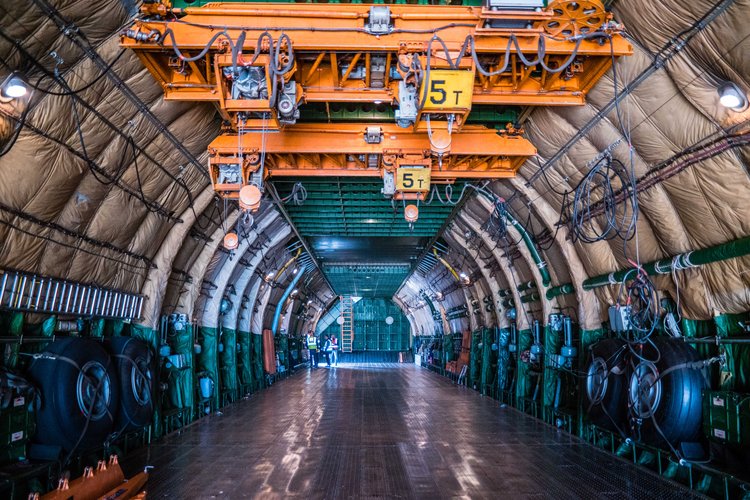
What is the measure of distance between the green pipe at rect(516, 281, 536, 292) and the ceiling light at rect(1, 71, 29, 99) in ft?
37.7

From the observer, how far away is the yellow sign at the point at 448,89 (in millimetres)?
6109

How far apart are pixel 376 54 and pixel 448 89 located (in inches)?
42.0

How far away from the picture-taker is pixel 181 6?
661 cm

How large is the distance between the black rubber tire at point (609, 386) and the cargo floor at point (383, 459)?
655 mm

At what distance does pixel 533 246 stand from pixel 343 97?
6893 millimetres

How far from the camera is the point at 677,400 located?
23.0 ft

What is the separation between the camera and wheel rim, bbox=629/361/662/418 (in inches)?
291

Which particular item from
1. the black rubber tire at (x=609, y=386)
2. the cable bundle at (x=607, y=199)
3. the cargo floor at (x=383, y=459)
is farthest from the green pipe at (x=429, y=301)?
the cable bundle at (x=607, y=199)

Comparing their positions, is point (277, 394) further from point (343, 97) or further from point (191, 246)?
point (343, 97)

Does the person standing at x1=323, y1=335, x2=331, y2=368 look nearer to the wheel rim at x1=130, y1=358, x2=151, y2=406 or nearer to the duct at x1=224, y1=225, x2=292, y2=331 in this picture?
the duct at x1=224, y1=225, x2=292, y2=331

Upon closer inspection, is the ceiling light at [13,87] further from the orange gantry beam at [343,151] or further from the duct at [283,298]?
the duct at [283,298]

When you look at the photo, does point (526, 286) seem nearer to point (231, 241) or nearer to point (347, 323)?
point (231, 241)

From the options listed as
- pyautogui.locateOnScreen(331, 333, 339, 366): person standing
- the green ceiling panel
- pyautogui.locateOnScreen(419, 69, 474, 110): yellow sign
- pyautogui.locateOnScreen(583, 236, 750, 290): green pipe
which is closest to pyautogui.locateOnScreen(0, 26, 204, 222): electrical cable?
the green ceiling panel

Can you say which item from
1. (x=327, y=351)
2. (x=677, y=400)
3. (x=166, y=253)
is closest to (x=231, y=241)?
(x=166, y=253)
